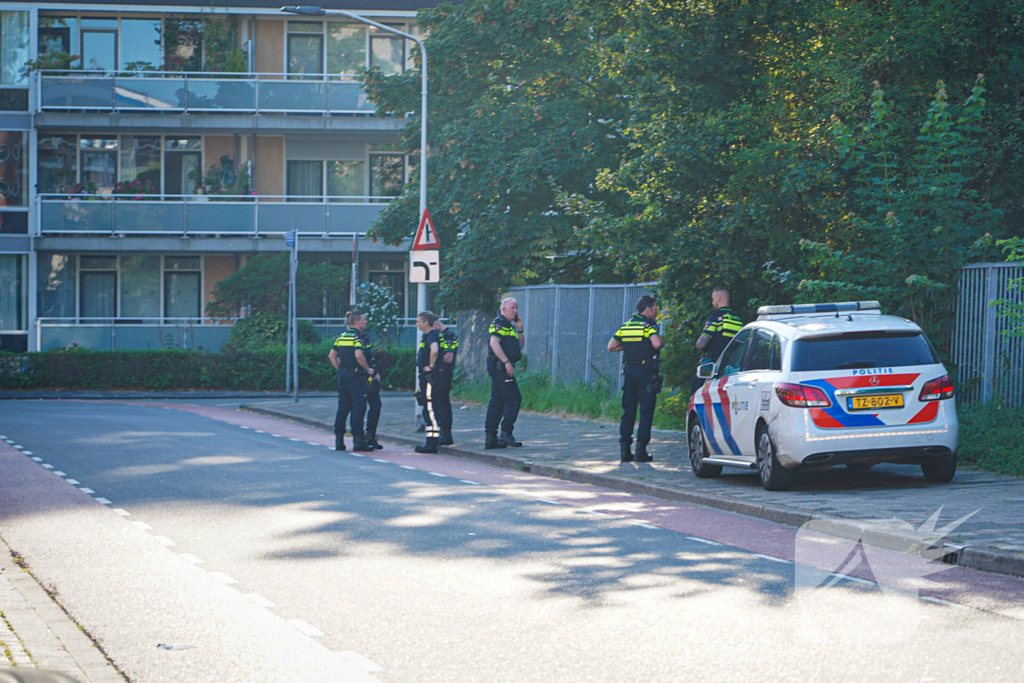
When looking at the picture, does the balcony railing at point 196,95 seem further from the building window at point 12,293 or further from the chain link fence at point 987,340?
the chain link fence at point 987,340

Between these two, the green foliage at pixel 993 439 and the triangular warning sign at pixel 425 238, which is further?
the triangular warning sign at pixel 425 238

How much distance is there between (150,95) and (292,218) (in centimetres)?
568

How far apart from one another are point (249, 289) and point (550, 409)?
14922 mm

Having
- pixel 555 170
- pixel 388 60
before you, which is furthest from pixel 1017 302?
pixel 388 60

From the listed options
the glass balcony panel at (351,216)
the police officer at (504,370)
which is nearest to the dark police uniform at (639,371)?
the police officer at (504,370)

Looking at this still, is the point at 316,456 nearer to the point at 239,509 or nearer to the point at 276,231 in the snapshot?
the point at 239,509

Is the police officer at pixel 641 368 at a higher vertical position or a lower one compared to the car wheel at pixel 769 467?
higher

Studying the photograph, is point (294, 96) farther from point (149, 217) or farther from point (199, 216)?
point (149, 217)

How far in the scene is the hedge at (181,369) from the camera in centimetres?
3195

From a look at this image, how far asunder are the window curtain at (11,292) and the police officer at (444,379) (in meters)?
25.9

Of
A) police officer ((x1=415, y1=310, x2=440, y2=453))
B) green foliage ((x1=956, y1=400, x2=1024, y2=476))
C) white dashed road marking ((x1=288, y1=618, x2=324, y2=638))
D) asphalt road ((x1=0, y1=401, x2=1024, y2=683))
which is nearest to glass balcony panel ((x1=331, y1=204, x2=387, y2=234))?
police officer ((x1=415, y1=310, x2=440, y2=453))

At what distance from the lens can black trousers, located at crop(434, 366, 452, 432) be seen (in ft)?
54.7

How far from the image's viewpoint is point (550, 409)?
2277 cm

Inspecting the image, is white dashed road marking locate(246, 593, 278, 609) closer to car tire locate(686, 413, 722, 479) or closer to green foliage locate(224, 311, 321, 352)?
car tire locate(686, 413, 722, 479)
